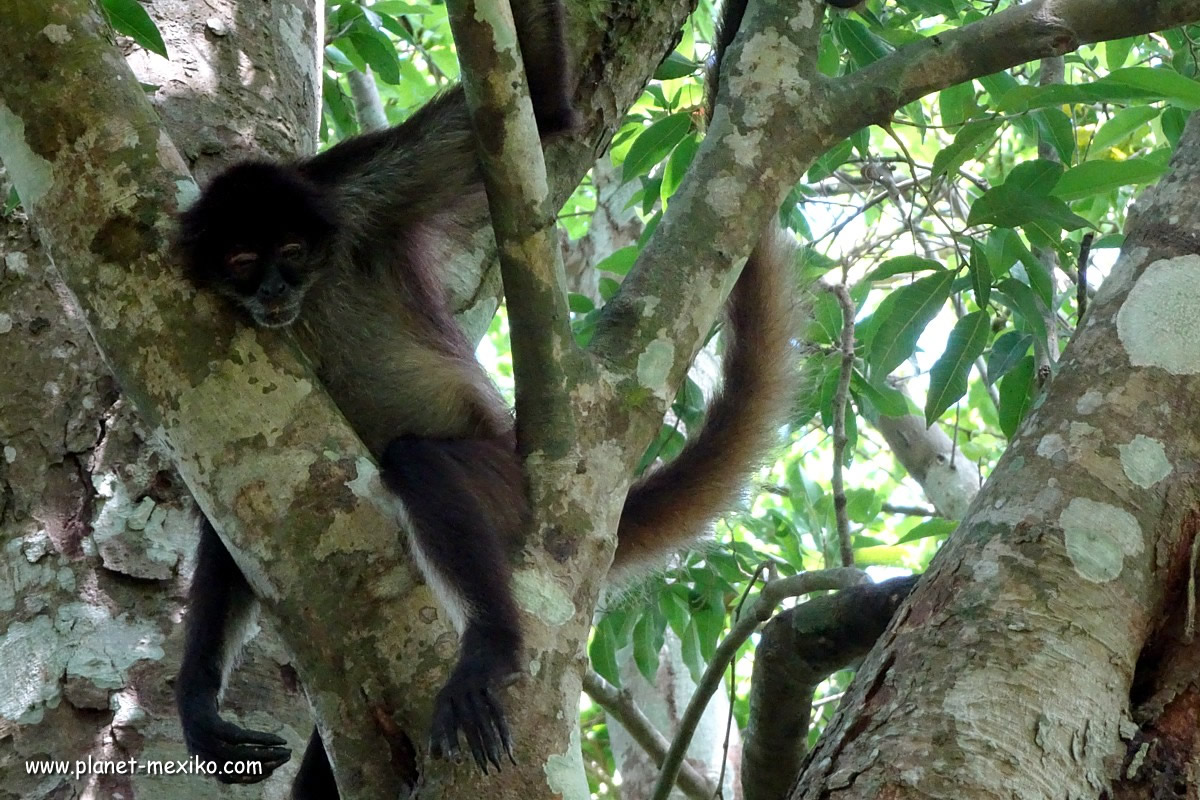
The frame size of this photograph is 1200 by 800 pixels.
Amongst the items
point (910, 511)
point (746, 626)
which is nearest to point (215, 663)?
point (746, 626)

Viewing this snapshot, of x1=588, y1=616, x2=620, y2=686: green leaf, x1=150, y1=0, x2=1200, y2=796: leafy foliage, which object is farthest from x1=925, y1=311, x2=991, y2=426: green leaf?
x1=588, y1=616, x2=620, y2=686: green leaf

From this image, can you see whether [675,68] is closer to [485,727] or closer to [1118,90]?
[1118,90]

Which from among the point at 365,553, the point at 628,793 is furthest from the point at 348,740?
the point at 628,793

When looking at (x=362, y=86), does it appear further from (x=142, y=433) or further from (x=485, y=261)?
(x=142, y=433)

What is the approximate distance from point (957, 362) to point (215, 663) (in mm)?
2361

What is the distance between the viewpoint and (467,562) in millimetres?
Answer: 2639

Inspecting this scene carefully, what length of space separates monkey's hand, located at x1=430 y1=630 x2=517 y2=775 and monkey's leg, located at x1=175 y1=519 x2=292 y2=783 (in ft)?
2.63

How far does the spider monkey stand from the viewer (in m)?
2.68

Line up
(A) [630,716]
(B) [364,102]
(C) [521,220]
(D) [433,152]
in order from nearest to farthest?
(C) [521,220], (D) [433,152], (A) [630,716], (B) [364,102]

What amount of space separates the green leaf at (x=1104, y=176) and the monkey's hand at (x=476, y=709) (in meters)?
2.03

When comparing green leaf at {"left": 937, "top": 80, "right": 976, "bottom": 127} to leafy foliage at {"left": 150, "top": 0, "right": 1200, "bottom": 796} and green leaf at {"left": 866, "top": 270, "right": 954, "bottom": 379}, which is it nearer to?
leafy foliage at {"left": 150, "top": 0, "right": 1200, "bottom": 796}

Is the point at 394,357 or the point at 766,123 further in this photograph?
the point at 394,357

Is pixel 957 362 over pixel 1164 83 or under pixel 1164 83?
under

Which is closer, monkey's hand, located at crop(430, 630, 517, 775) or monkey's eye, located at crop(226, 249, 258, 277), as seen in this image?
monkey's hand, located at crop(430, 630, 517, 775)
